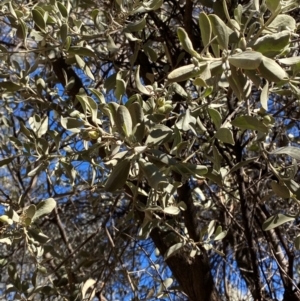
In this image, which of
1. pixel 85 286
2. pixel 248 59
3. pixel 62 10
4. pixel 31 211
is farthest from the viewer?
pixel 85 286

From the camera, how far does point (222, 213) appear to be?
2176 mm

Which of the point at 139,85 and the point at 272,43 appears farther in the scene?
the point at 139,85

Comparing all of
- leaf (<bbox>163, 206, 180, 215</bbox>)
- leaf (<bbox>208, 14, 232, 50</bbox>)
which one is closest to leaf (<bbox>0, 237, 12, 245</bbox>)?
leaf (<bbox>163, 206, 180, 215</bbox>)

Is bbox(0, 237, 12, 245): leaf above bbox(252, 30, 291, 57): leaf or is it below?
above

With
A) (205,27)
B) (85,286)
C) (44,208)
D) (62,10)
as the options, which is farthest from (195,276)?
(205,27)

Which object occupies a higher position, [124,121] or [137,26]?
[137,26]

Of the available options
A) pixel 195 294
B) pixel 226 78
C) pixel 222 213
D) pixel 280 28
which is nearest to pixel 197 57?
pixel 226 78

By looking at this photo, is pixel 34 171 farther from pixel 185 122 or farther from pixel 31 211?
pixel 185 122

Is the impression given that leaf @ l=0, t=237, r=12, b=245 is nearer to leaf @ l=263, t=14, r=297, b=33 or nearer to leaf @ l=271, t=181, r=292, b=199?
leaf @ l=271, t=181, r=292, b=199

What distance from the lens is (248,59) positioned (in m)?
0.74

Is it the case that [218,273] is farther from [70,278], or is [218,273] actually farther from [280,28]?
[280,28]

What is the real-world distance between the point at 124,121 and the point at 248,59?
0.24m

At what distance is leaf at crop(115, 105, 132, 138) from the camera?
0.88 m

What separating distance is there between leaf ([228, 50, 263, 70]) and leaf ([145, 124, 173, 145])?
0.22 m
